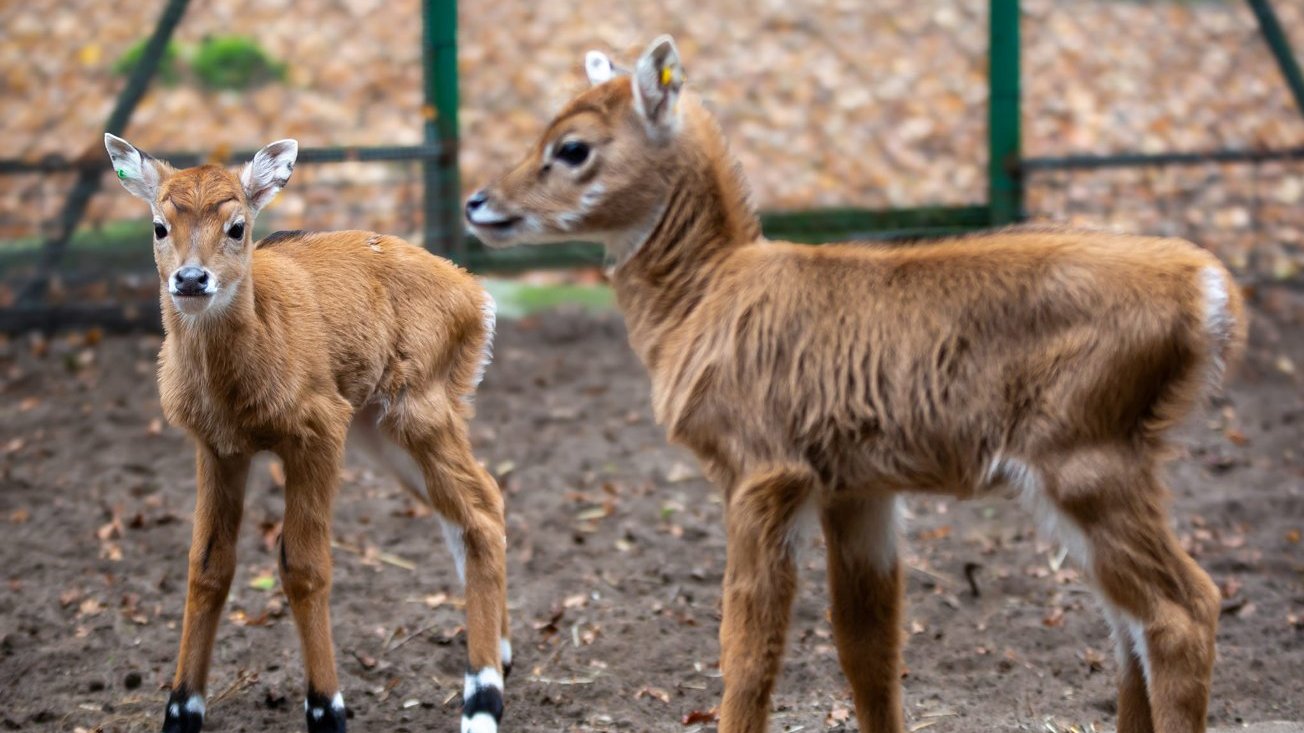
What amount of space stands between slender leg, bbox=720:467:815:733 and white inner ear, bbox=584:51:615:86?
163 cm

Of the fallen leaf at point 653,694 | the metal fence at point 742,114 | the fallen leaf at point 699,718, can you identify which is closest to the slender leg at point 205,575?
the fallen leaf at point 653,694

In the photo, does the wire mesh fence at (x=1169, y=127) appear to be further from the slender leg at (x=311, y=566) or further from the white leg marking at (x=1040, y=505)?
the slender leg at (x=311, y=566)

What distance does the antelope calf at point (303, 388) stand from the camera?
5.28 meters

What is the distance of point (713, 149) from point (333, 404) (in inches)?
63.4

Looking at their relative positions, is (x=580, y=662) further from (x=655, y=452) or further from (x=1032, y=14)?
(x=1032, y=14)

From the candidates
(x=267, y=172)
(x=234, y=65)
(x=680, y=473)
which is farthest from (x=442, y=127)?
(x=267, y=172)

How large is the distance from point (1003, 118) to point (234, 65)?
6353mm

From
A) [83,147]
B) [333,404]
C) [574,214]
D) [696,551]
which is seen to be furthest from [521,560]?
[83,147]

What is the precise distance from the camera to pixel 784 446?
4727mm

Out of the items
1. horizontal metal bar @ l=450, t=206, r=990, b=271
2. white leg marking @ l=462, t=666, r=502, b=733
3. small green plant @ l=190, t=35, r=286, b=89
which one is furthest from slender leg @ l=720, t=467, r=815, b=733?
small green plant @ l=190, t=35, r=286, b=89

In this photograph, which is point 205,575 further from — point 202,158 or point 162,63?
point 162,63

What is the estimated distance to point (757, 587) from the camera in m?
4.74

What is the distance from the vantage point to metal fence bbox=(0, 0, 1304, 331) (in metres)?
9.97

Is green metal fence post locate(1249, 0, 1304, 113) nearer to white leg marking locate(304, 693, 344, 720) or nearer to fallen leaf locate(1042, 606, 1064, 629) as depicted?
fallen leaf locate(1042, 606, 1064, 629)
